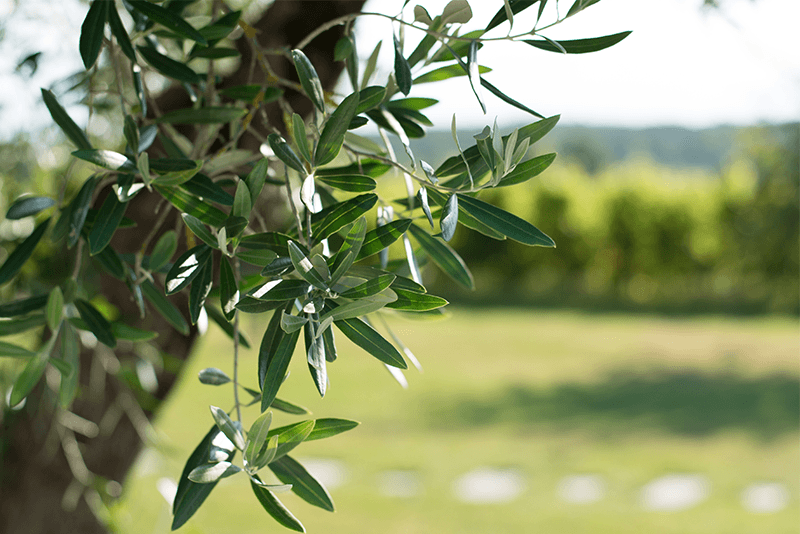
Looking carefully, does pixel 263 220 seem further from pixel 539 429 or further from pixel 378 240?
pixel 539 429

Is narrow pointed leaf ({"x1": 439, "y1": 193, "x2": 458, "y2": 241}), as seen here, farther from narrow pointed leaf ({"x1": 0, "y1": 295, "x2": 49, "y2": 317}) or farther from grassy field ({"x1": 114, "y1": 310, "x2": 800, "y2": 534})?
grassy field ({"x1": 114, "y1": 310, "x2": 800, "y2": 534})

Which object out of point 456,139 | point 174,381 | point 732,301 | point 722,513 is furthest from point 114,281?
point 732,301

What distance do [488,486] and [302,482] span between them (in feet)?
13.7

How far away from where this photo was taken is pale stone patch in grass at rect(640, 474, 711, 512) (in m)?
4.12

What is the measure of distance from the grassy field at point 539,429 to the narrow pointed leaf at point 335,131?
104 cm

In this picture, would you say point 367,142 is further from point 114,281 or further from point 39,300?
point 114,281

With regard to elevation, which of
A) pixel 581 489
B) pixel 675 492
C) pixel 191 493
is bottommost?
pixel 191 493

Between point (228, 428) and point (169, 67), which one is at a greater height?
point (169, 67)

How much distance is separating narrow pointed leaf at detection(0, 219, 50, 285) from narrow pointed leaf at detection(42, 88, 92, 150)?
0.35 feet

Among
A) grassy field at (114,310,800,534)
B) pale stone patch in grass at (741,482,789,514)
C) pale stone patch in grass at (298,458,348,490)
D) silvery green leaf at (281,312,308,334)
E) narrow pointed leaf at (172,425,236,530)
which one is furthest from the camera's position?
pale stone patch in grass at (298,458,348,490)

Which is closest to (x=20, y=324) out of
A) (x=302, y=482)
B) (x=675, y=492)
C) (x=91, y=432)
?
(x=302, y=482)

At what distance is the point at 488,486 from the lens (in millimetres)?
4496

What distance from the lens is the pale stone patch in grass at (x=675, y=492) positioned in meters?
4.12

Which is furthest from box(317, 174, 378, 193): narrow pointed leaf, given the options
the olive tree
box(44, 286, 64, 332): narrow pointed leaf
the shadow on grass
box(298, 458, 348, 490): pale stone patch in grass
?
the shadow on grass
